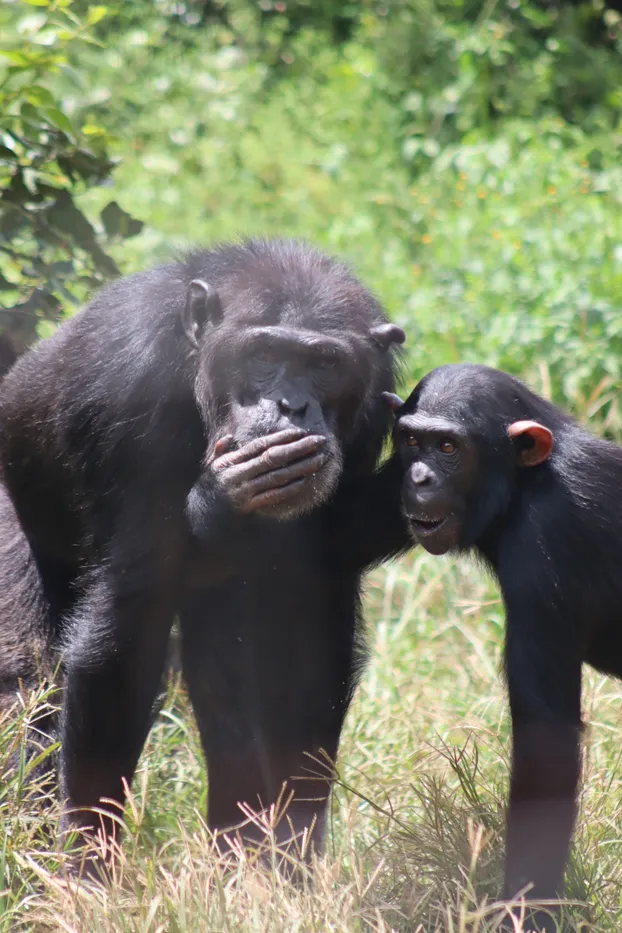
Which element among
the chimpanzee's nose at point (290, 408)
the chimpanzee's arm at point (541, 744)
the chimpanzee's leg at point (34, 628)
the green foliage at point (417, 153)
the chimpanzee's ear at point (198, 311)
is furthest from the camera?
the green foliage at point (417, 153)

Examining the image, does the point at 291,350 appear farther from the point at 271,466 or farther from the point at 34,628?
the point at 34,628

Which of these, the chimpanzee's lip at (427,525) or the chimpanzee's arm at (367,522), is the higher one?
the chimpanzee's lip at (427,525)

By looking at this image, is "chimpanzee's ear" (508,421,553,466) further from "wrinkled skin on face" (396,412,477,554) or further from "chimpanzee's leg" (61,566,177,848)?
"chimpanzee's leg" (61,566,177,848)

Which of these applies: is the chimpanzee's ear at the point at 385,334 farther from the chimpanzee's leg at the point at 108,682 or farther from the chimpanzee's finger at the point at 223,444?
the chimpanzee's leg at the point at 108,682

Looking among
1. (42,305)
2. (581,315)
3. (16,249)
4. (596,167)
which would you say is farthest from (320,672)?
(596,167)

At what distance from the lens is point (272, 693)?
5.01 metres

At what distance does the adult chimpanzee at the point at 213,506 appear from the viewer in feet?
14.1

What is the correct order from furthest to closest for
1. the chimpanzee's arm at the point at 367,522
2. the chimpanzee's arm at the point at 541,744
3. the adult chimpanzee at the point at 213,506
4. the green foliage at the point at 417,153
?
the green foliage at the point at 417,153
the chimpanzee's arm at the point at 367,522
the adult chimpanzee at the point at 213,506
the chimpanzee's arm at the point at 541,744

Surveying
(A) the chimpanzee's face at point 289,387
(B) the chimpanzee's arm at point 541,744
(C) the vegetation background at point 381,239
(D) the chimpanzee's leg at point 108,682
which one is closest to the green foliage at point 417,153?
(C) the vegetation background at point 381,239

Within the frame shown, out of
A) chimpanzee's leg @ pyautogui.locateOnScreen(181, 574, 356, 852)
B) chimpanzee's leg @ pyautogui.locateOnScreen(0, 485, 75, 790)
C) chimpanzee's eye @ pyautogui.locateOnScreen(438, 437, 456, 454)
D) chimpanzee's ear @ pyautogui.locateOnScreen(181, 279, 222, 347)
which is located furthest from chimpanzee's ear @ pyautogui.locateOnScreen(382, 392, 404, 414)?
chimpanzee's leg @ pyautogui.locateOnScreen(0, 485, 75, 790)

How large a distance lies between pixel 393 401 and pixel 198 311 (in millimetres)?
786

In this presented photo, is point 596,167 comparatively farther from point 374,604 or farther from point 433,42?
point 374,604

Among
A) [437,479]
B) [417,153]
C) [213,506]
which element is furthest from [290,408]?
[417,153]

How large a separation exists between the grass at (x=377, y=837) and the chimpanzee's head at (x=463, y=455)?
0.88 m
